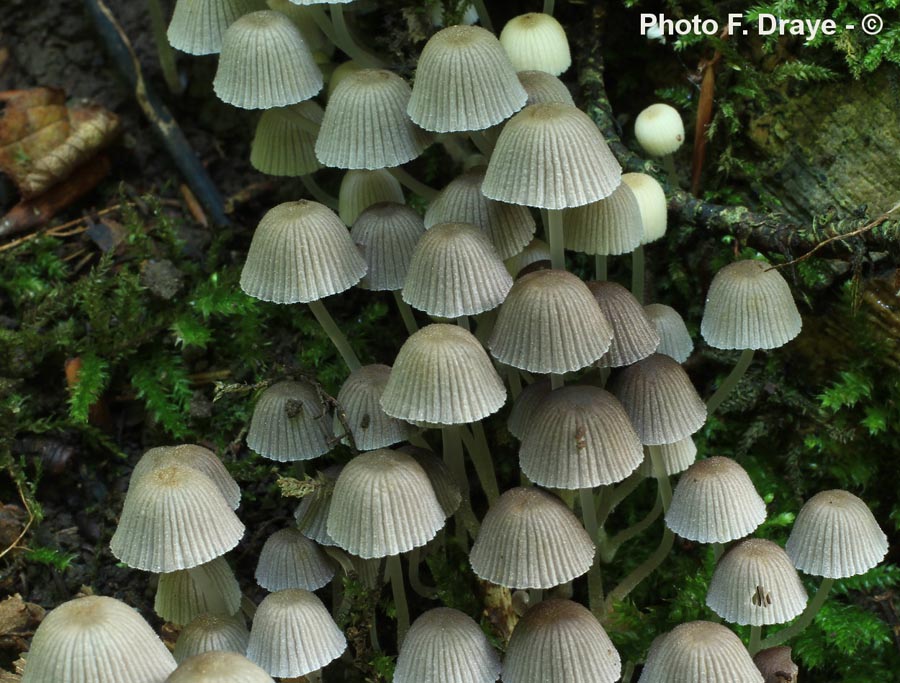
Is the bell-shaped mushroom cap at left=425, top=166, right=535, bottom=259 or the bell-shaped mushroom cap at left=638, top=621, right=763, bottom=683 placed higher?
the bell-shaped mushroom cap at left=425, top=166, right=535, bottom=259

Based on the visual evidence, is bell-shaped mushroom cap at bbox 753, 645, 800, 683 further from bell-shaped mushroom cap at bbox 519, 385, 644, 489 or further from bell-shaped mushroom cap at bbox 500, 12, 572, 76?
bell-shaped mushroom cap at bbox 500, 12, 572, 76

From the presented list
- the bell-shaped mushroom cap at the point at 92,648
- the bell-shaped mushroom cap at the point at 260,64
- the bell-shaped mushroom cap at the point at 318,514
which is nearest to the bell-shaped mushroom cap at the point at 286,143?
the bell-shaped mushroom cap at the point at 260,64

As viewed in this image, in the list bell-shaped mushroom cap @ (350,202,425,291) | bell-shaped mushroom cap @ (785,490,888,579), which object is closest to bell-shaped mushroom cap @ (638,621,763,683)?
bell-shaped mushroom cap @ (785,490,888,579)

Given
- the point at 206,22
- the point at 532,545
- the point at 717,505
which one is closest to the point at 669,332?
the point at 717,505

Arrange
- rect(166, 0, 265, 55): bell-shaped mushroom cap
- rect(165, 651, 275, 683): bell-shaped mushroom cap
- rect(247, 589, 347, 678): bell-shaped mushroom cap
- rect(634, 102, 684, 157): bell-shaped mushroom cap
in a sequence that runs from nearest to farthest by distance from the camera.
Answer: rect(165, 651, 275, 683): bell-shaped mushroom cap < rect(247, 589, 347, 678): bell-shaped mushroom cap < rect(166, 0, 265, 55): bell-shaped mushroom cap < rect(634, 102, 684, 157): bell-shaped mushroom cap

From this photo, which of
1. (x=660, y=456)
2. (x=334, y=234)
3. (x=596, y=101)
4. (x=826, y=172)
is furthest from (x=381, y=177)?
(x=826, y=172)

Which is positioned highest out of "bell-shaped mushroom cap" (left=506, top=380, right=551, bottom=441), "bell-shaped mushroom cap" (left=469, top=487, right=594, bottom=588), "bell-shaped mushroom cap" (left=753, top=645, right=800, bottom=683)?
"bell-shaped mushroom cap" (left=506, top=380, right=551, bottom=441)

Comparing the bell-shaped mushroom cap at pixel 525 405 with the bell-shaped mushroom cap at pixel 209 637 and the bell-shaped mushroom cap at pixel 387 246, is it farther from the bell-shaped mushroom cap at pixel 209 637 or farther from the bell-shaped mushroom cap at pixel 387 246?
the bell-shaped mushroom cap at pixel 209 637

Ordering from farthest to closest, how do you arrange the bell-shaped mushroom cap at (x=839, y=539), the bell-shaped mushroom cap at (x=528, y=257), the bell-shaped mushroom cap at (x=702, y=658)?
the bell-shaped mushroom cap at (x=528, y=257)
the bell-shaped mushroom cap at (x=839, y=539)
the bell-shaped mushroom cap at (x=702, y=658)
